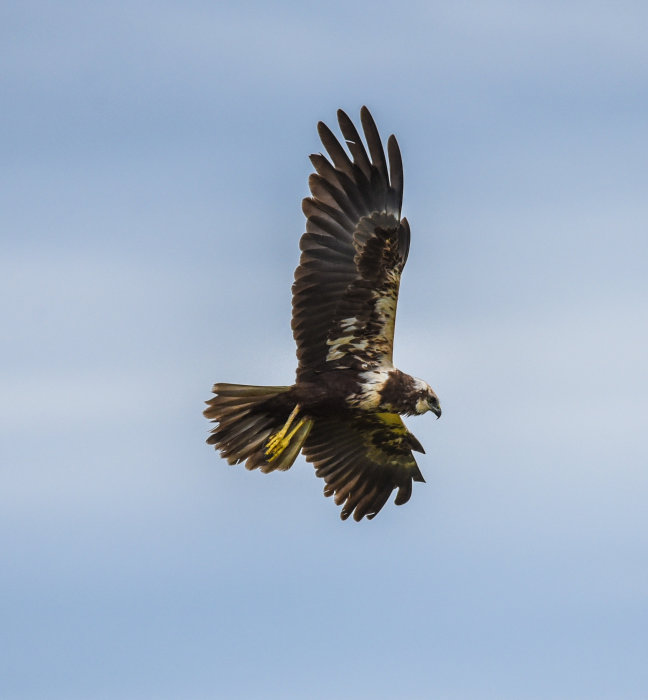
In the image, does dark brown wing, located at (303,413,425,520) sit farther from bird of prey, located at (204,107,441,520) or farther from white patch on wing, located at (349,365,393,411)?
white patch on wing, located at (349,365,393,411)

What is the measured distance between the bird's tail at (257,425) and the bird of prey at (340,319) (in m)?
0.01

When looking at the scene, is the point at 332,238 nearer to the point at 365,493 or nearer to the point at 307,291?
the point at 307,291

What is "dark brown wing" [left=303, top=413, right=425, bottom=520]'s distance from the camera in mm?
21812

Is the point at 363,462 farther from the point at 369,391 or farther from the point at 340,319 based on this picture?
the point at 340,319

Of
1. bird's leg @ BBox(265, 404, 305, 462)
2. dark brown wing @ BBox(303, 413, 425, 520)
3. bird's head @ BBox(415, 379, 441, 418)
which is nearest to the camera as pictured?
bird's leg @ BBox(265, 404, 305, 462)

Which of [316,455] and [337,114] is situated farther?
[316,455]

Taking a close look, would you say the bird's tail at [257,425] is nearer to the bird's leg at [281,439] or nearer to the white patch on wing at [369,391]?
the bird's leg at [281,439]

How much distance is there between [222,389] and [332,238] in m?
2.27

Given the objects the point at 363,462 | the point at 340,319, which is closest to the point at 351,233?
the point at 340,319

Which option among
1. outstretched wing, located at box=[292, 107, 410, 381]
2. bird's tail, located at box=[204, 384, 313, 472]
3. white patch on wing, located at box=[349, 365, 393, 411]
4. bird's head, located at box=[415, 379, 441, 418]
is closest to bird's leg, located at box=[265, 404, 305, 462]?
bird's tail, located at box=[204, 384, 313, 472]

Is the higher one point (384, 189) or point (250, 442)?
point (384, 189)

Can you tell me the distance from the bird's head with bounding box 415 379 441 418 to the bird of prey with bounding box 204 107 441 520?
0.01 metres

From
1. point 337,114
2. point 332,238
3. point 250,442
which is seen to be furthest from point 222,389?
point 337,114

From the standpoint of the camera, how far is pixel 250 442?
20.5m
